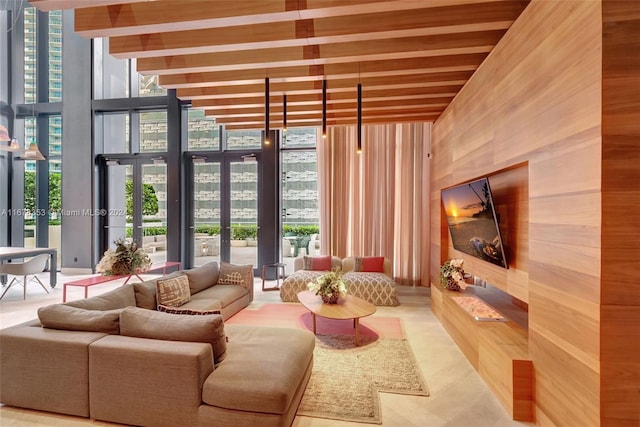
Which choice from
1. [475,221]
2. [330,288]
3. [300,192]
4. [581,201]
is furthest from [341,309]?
[300,192]

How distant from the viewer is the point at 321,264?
5.42 meters

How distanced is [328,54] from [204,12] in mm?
1184

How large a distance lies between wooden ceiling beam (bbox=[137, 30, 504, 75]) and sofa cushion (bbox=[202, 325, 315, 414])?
2.76 metres

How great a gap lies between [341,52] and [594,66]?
203 centimetres

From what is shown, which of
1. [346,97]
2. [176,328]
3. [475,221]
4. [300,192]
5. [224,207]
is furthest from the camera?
[224,207]

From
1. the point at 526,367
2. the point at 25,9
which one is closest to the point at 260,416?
the point at 526,367

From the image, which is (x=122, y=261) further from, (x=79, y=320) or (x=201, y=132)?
(x=201, y=132)

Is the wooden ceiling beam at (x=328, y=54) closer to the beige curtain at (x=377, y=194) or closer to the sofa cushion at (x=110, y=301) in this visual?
the sofa cushion at (x=110, y=301)

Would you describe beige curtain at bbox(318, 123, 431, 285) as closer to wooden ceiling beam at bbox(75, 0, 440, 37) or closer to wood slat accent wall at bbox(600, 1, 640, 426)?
wooden ceiling beam at bbox(75, 0, 440, 37)

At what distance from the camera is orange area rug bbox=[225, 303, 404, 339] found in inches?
141

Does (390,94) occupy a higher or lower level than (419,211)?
higher

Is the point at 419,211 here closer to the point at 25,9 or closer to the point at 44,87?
the point at 44,87

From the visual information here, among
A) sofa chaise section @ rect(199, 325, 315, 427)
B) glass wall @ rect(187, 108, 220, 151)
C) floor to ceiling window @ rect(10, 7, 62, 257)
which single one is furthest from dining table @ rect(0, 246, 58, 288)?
sofa chaise section @ rect(199, 325, 315, 427)

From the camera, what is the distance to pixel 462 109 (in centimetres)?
349
